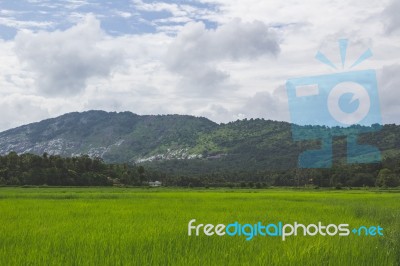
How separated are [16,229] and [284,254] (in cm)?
543

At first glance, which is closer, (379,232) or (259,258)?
(259,258)

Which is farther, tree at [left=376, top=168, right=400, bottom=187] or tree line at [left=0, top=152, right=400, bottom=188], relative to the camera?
tree at [left=376, top=168, right=400, bottom=187]

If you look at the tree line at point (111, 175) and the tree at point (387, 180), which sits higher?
the tree line at point (111, 175)

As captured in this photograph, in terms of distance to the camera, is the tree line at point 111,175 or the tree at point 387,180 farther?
the tree at point 387,180

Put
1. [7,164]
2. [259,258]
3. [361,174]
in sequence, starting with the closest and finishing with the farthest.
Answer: [259,258] → [7,164] → [361,174]

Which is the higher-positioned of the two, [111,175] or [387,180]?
A: [111,175]

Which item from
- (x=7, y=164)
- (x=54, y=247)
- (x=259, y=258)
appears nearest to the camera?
(x=259, y=258)

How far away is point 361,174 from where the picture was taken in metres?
66.5

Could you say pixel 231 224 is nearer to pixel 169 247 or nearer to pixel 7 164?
pixel 169 247

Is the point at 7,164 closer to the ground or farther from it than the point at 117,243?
farther from it

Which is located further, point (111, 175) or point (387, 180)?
point (111, 175)

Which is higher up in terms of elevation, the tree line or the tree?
the tree line

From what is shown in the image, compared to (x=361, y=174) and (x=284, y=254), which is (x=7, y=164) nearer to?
(x=361, y=174)

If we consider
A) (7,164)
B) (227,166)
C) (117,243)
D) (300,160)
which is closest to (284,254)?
(117,243)
